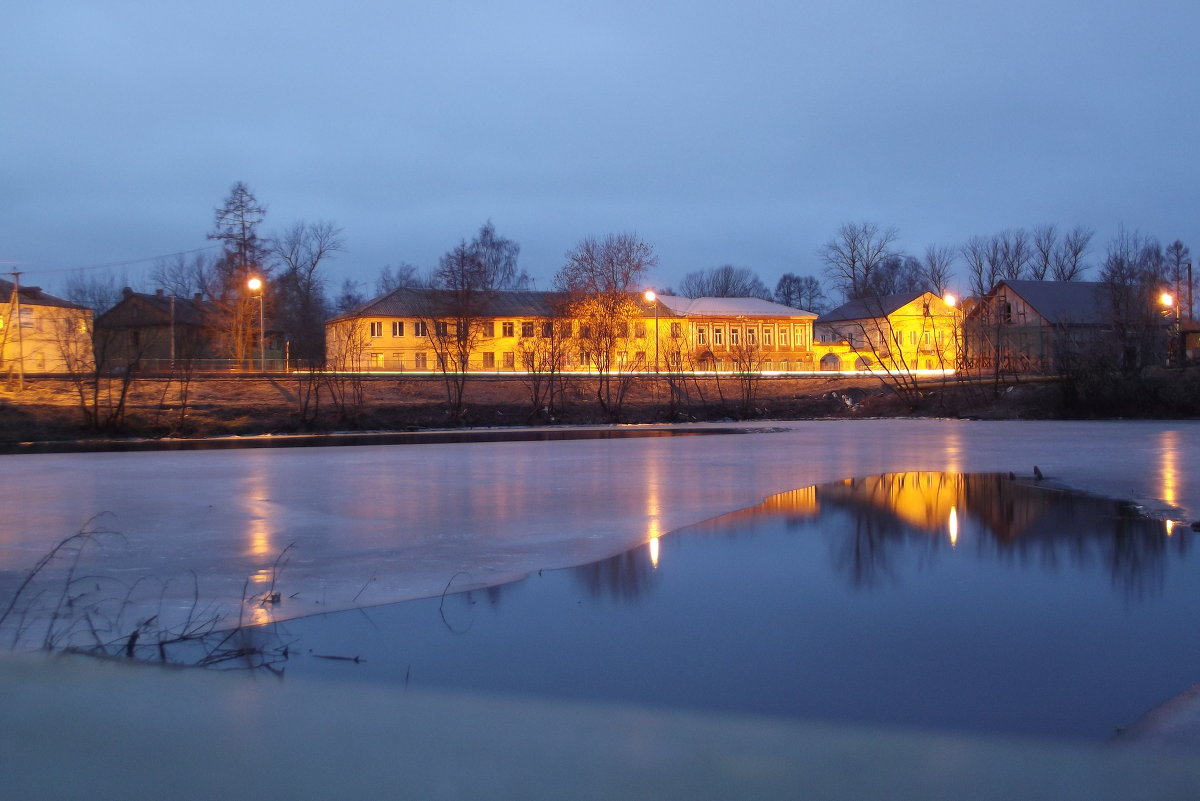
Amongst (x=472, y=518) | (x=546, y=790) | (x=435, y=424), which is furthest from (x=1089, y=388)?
(x=546, y=790)

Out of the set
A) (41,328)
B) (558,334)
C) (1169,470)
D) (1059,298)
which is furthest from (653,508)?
(1059,298)

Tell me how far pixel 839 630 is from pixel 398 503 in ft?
24.3

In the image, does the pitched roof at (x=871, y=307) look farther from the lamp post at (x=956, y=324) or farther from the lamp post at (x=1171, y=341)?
the lamp post at (x=1171, y=341)

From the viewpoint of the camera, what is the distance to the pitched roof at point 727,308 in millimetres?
76625

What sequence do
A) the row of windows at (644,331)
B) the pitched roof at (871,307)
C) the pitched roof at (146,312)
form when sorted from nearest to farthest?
the row of windows at (644,331) → the pitched roof at (146,312) → the pitched roof at (871,307)

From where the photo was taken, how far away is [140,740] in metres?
4.61

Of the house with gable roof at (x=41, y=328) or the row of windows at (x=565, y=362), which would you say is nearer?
the house with gable roof at (x=41, y=328)

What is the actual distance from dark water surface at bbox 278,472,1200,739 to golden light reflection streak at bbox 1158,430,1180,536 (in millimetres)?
2344

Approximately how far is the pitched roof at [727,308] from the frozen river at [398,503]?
5217cm

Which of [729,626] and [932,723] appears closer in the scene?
[932,723]

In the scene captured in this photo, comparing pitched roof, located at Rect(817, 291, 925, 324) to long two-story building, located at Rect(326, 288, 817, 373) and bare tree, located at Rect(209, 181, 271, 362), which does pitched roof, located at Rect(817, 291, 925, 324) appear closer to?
long two-story building, located at Rect(326, 288, 817, 373)

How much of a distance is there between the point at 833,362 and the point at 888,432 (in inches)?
1704

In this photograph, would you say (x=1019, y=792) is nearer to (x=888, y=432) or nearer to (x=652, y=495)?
(x=652, y=495)

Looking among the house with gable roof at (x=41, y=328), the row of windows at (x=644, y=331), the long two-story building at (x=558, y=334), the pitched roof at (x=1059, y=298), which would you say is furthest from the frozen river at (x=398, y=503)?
the pitched roof at (x=1059, y=298)
